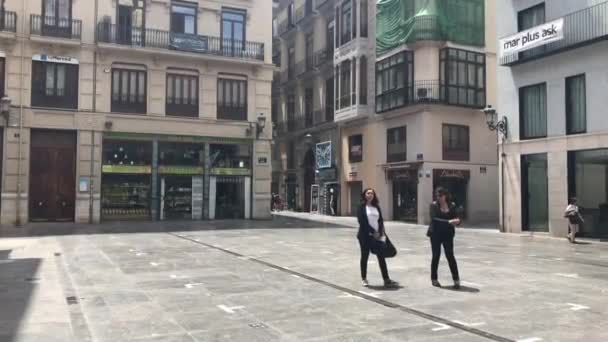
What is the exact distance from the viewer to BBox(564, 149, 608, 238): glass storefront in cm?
1895

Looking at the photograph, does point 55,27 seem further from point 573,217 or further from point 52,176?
point 573,217

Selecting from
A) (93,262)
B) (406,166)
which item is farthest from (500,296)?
(406,166)

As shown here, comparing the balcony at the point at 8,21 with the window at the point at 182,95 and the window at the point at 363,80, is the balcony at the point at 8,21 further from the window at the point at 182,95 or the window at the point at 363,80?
the window at the point at 363,80

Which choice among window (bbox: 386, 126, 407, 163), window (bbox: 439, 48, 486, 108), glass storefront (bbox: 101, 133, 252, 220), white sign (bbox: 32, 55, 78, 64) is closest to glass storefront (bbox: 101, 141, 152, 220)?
glass storefront (bbox: 101, 133, 252, 220)

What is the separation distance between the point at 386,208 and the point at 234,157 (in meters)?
9.16

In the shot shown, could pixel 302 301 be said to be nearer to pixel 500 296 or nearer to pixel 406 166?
pixel 500 296

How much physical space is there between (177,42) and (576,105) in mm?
19279

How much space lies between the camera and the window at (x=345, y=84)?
111 ft

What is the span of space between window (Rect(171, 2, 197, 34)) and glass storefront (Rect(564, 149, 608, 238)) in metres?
19.9

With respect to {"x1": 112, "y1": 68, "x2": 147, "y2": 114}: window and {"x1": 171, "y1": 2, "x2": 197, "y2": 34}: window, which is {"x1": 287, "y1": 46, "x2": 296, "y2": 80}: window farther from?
{"x1": 112, "y1": 68, "x2": 147, "y2": 114}: window

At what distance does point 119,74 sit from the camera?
2780cm

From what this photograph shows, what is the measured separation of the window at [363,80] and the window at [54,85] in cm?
1582

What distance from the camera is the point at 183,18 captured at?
2928 centimetres

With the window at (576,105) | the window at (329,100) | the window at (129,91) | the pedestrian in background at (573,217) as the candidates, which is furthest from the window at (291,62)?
the pedestrian in background at (573,217)
